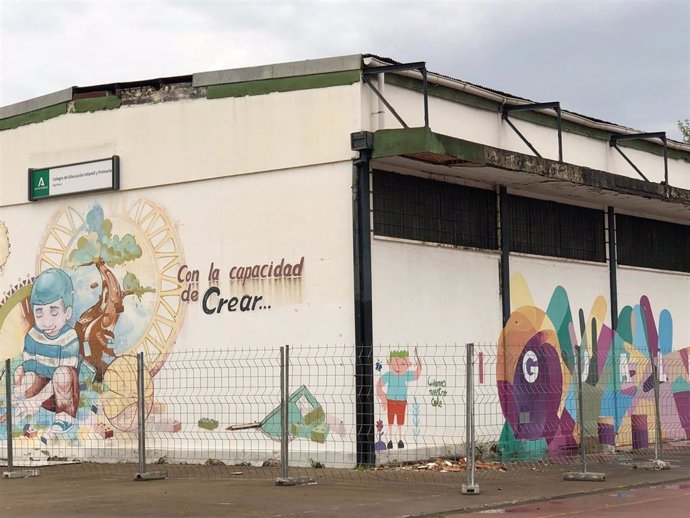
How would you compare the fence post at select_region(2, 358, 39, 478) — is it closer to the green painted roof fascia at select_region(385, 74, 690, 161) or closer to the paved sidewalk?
the paved sidewalk

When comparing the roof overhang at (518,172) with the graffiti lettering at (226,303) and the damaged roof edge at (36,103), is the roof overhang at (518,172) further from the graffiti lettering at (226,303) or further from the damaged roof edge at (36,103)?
the damaged roof edge at (36,103)

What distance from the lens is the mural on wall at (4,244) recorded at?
22.4 meters

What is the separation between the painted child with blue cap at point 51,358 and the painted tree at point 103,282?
0.41 meters

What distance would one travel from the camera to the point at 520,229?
68.6 feet

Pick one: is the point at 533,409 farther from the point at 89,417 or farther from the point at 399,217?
the point at 89,417

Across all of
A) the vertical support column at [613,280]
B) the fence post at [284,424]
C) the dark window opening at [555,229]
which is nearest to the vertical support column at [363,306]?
the fence post at [284,424]

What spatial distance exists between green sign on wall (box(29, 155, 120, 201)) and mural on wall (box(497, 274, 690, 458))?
293 inches

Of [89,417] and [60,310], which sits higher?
[60,310]

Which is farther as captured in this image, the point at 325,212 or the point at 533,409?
the point at 533,409

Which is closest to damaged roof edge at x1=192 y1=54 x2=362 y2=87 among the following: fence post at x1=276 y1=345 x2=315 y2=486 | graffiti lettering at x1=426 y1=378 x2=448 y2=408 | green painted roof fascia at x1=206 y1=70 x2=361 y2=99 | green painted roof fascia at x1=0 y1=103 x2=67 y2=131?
green painted roof fascia at x1=206 y1=70 x2=361 y2=99

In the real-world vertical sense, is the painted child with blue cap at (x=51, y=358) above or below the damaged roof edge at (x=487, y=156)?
below

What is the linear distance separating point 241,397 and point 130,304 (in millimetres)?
3030

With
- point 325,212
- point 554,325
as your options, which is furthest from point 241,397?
point 554,325

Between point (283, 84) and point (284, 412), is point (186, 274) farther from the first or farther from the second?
point (284, 412)
